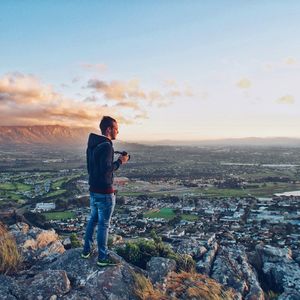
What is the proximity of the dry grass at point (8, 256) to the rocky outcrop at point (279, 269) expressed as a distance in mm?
9297

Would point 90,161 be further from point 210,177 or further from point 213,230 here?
point 210,177

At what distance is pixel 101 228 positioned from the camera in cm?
1021

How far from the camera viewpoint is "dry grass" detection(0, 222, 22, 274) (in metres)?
10.4

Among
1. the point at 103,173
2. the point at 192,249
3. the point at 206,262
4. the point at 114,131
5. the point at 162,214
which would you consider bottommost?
the point at 162,214

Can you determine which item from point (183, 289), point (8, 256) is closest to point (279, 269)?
point (183, 289)

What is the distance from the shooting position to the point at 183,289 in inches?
401

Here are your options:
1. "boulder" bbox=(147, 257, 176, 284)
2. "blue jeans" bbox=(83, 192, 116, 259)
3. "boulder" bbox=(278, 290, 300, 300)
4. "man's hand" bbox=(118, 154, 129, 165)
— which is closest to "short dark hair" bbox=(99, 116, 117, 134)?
"man's hand" bbox=(118, 154, 129, 165)

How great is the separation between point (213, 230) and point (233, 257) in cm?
2737

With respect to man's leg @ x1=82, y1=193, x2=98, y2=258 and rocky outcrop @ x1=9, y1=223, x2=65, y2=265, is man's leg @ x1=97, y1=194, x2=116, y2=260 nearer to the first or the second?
man's leg @ x1=82, y1=193, x2=98, y2=258

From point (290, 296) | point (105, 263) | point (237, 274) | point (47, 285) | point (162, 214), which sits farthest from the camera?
point (162, 214)

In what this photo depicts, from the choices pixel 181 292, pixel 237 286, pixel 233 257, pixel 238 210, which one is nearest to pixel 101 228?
pixel 181 292

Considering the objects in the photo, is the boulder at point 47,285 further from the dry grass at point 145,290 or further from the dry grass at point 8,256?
the dry grass at point 145,290

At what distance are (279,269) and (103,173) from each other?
10341mm

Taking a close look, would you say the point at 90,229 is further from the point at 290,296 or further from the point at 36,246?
the point at 290,296
